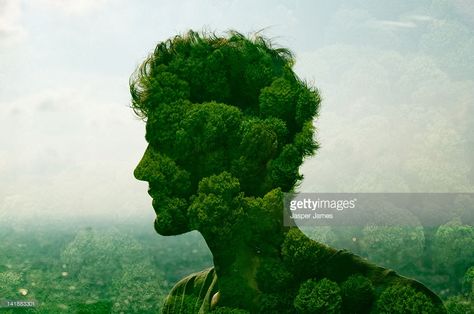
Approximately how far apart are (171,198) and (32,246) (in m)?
8.58

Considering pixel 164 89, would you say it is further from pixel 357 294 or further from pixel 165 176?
pixel 357 294

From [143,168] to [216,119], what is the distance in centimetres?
100

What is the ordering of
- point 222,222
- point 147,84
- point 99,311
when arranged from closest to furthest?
point 222,222, point 147,84, point 99,311

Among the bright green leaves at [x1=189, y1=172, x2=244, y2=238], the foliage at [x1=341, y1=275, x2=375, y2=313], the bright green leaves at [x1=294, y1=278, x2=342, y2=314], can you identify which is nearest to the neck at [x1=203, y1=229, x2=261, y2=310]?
the bright green leaves at [x1=189, y1=172, x2=244, y2=238]

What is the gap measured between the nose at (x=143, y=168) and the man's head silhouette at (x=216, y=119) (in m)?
0.01

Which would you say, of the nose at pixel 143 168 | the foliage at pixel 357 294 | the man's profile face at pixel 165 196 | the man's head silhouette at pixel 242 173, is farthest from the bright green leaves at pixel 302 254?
the nose at pixel 143 168

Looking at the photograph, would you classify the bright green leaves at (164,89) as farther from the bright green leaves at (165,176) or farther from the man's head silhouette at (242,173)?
the bright green leaves at (165,176)

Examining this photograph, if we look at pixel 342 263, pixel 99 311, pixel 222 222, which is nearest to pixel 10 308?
pixel 99 311

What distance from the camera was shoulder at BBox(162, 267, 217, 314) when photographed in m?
7.21

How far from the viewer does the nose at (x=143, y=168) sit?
661 centimetres

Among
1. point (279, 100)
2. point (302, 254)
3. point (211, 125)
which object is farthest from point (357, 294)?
point (211, 125)

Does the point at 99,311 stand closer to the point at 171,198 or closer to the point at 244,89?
the point at 171,198

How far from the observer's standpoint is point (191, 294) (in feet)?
24.1

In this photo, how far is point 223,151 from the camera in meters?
6.46
